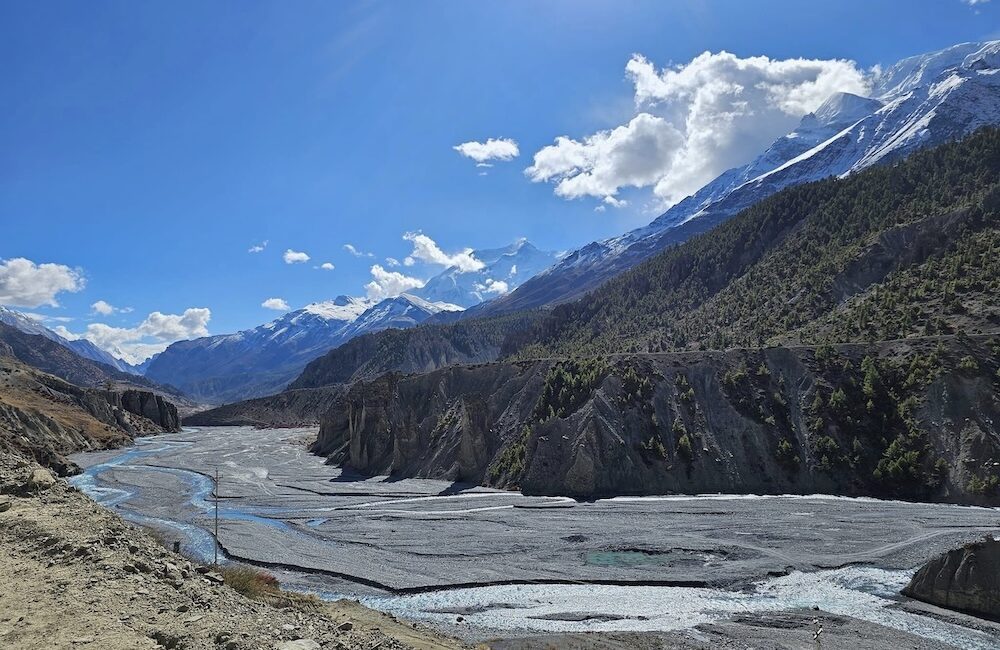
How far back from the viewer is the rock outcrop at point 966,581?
27.0 meters

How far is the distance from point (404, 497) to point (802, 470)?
1431 inches

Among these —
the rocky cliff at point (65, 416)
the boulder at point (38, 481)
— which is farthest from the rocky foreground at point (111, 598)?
the rocky cliff at point (65, 416)

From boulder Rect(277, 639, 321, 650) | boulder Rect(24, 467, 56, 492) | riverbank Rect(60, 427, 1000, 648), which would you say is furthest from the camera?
riverbank Rect(60, 427, 1000, 648)

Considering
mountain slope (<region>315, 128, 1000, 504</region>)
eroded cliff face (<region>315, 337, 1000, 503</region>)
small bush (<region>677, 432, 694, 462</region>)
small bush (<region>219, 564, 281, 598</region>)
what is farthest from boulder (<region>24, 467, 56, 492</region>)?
small bush (<region>677, 432, 694, 462</region>)

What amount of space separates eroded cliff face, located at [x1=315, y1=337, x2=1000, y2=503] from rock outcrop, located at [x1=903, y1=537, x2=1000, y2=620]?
23047 millimetres

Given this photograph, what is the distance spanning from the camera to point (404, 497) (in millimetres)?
60281

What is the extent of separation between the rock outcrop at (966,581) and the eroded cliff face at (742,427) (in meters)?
23.0

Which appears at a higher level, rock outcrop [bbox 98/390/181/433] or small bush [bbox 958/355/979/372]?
small bush [bbox 958/355/979/372]

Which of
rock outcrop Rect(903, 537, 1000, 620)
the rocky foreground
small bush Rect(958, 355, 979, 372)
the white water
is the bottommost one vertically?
the white water

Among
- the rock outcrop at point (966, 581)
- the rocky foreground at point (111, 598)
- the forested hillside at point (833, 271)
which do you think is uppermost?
the forested hillside at point (833, 271)

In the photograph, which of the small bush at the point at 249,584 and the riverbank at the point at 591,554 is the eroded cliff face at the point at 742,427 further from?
the small bush at the point at 249,584

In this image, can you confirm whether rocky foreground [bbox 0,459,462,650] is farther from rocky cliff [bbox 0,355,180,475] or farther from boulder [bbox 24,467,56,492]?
rocky cliff [bbox 0,355,180,475]

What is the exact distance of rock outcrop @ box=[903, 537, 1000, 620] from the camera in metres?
27.0

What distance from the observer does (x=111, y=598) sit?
47.8 feet
